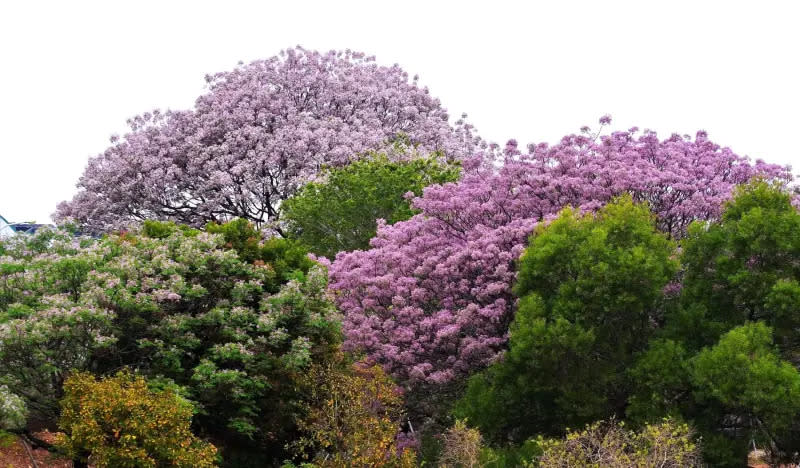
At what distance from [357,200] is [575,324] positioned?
42.6ft

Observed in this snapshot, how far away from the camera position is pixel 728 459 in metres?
19.2

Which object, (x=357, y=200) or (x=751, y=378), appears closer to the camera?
(x=751, y=378)

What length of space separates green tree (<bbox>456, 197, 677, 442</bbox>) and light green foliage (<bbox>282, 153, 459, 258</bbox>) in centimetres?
986

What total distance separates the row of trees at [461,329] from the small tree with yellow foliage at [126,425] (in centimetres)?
5

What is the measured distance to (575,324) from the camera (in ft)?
64.2

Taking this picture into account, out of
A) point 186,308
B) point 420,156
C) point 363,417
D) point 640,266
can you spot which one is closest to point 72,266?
point 186,308

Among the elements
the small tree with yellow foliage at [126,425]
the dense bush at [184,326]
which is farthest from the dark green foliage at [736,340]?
the small tree with yellow foliage at [126,425]

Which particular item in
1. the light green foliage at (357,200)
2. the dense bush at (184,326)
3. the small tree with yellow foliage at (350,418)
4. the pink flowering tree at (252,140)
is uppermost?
the pink flowering tree at (252,140)

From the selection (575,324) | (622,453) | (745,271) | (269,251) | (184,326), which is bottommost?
(622,453)

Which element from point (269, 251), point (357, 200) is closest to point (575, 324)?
point (269, 251)

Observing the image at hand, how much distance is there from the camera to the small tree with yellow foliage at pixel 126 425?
16656 millimetres

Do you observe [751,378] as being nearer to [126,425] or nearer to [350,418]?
[350,418]

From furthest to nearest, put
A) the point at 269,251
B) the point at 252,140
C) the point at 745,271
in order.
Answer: the point at 252,140 → the point at 269,251 → the point at 745,271

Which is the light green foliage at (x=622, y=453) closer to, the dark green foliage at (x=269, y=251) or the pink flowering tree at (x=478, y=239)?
the pink flowering tree at (x=478, y=239)
